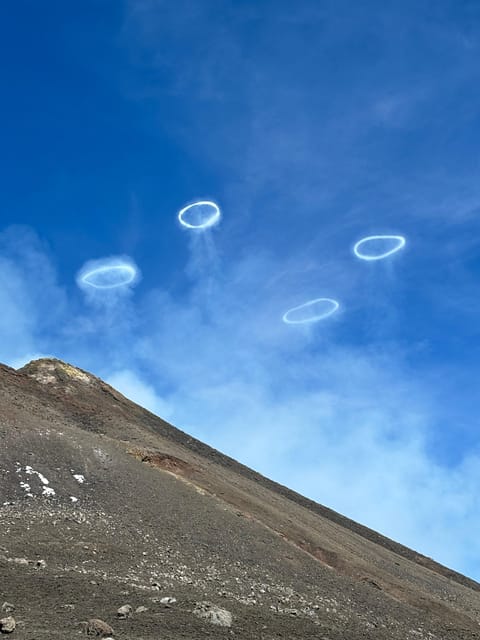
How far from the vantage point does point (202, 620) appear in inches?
641

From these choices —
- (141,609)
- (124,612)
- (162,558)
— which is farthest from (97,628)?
(162,558)

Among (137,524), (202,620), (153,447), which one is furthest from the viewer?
(153,447)

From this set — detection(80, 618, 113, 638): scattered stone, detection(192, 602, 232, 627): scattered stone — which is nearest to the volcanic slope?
detection(192, 602, 232, 627): scattered stone

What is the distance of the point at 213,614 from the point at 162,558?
6.33m

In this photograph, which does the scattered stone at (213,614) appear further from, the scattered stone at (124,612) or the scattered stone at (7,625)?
the scattered stone at (7,625)

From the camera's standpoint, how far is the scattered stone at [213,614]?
16406 mm

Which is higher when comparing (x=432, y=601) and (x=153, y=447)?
(x=153, y=447)

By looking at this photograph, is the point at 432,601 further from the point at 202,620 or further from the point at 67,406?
the point at 67,406

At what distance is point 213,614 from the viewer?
659 inches

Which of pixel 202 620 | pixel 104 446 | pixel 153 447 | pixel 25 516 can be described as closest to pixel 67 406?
pixel 153 447

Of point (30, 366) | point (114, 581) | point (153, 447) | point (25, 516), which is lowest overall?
point (114, 581)

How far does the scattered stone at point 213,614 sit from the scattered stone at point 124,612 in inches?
84.2

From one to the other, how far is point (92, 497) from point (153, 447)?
15.2 meters

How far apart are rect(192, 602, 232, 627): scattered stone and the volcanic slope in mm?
65
